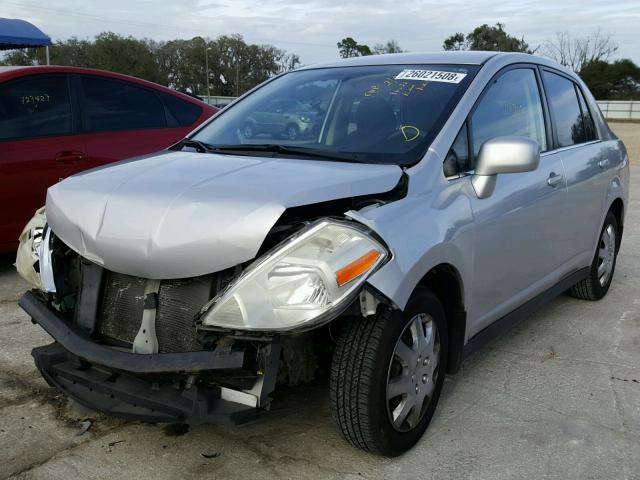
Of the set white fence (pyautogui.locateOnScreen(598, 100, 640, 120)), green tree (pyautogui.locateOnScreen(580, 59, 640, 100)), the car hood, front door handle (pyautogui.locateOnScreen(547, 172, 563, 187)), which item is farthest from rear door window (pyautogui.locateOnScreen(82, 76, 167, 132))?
green tree (pyautogui.locateOnScreen(580, 59, 640, 100))

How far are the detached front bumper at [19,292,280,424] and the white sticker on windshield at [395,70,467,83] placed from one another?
1763 millimetres

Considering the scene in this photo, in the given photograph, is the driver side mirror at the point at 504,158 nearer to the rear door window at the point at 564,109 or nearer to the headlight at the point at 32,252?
the rear door window at the point at 564,109

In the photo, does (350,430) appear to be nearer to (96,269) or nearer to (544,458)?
(544,458)

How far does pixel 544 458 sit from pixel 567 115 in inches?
95.3

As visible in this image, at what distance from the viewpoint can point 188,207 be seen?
2.36 meters

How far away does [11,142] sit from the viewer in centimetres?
499

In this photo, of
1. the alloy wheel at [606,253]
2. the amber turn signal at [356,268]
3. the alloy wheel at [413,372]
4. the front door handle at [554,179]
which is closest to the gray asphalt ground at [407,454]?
the alloy wheel at [413,372]

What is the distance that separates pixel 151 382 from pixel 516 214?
196 cm

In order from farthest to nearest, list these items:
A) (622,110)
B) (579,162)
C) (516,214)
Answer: (622,110) < (579,162) < (516,214)

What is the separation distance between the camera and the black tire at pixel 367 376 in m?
2.40

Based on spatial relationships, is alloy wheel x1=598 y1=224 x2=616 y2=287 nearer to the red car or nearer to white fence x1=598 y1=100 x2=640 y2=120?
the red car

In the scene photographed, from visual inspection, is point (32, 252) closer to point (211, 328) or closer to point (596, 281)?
point (211, 328)

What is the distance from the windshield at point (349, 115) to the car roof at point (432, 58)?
3.1 inches

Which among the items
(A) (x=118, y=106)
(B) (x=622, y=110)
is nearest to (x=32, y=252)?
(A) (x=118, y=106)
